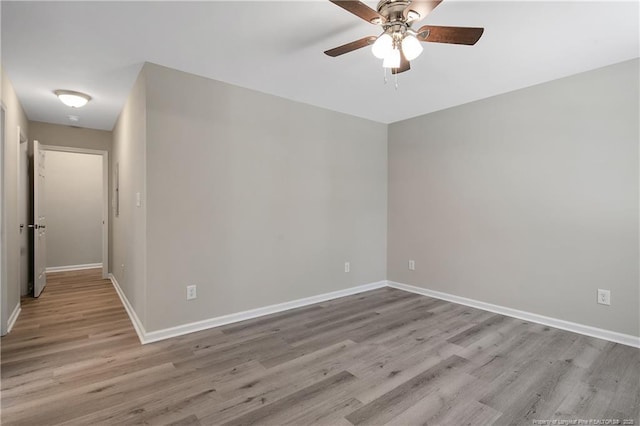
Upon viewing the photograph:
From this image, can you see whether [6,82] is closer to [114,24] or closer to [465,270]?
[114,24]

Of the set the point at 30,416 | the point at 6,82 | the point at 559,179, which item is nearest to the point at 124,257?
the point at 6,82

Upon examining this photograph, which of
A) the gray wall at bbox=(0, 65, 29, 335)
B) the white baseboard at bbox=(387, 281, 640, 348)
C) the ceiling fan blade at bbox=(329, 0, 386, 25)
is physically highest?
the ceiling fan blade at bbox=(329, 0, 386, 25)

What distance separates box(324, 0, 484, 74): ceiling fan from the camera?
1.68 m

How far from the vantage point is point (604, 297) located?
2781 millimetres

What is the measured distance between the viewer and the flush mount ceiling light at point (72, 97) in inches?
132

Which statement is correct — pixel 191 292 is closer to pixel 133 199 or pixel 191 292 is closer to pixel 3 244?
pixel 133 199

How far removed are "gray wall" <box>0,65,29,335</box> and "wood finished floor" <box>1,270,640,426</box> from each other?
0.30 m

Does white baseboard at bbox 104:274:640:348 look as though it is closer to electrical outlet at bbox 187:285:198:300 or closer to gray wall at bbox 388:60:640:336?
gray wall at bbox 388:60:640:336

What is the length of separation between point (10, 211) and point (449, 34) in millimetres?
4025

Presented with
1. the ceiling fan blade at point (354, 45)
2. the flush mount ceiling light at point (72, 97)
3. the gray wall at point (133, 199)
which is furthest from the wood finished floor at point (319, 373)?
the flush mount ceiling light at point (72, 97)

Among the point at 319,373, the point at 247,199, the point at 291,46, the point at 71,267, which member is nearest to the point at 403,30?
the point at 291,46

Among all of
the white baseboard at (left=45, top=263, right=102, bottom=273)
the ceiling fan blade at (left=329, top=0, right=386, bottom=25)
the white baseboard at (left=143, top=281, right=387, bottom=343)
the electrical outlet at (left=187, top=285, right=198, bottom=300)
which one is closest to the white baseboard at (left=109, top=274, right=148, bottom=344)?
the white baseboard at (left=143, top=281, right=387, bottom=343)

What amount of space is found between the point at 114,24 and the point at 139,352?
7.82 feet

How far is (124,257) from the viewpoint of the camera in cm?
382
